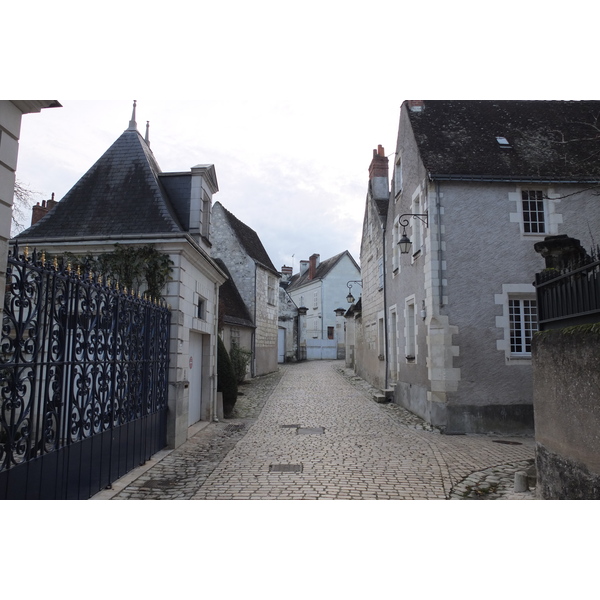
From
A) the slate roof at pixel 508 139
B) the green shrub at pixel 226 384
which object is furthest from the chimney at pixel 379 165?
the green shrub at pixel 226 384

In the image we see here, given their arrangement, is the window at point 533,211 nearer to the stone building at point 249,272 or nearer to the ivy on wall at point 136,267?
the ivy on wall at point 136,267

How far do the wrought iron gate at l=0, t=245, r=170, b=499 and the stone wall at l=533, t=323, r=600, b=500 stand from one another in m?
4.39

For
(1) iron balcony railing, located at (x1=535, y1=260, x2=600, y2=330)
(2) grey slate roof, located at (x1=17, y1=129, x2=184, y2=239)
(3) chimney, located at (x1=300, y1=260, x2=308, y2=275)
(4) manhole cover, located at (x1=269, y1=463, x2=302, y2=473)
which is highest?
(3) chimney, located at (x1=300, y1=260, x2=308, y2=275)

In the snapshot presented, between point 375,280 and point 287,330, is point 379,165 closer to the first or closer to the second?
point 375,280

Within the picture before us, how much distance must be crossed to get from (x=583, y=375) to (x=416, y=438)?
4.94 m

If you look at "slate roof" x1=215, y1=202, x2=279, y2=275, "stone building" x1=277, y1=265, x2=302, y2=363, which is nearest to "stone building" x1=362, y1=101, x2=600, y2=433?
"slate roof" x1=215, y1=202, x2=279, y2=275

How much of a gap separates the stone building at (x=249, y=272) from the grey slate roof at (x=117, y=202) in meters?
11.4

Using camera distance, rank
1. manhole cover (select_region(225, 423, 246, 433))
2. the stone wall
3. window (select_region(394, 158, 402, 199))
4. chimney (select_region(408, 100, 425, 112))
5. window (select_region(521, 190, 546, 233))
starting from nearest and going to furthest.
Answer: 1. the stone wall
2. manhole cover (select_region(225, 423, 246, 433))
3. window (select_region(521, 190, 546, 233))
4. chimney (select_region(408, 100, 425, 112))
5. window (select_region(394, 158, 402, 199))

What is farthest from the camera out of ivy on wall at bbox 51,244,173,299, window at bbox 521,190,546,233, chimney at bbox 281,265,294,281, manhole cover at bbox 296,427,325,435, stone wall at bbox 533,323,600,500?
chimney at bbox 281,265,294,281

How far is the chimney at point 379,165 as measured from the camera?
1794 centimetres

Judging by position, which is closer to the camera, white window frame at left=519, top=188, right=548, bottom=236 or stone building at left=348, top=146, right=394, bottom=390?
white window frame at left=519, top=188, right=548, bottom=236

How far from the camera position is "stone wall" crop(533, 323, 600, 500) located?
163 inches

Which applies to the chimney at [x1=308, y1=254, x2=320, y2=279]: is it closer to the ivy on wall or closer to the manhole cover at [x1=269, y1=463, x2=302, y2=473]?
the ivy on wall

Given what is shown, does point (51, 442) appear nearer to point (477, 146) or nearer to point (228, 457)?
point (228, 457)
